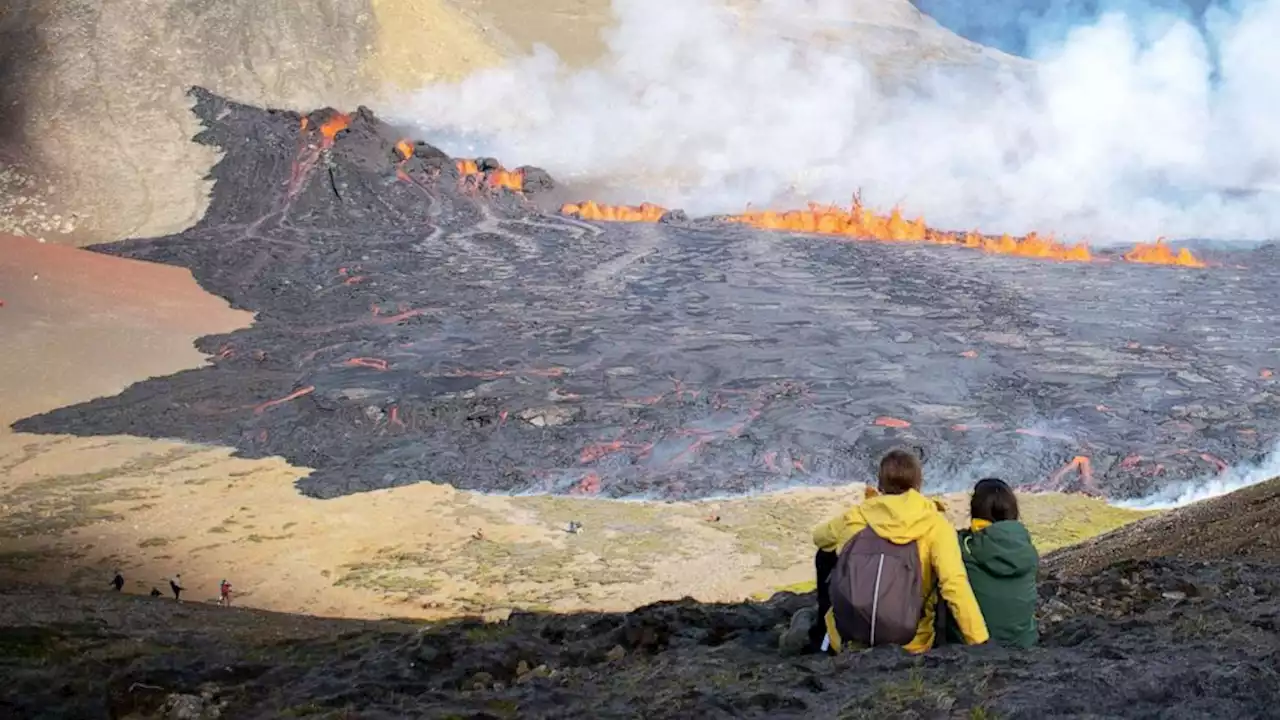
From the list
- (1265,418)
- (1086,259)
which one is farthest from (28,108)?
(1265,418)

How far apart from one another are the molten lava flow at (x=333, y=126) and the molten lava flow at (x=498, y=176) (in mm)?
4503

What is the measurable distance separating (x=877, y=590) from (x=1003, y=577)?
0.65 metres

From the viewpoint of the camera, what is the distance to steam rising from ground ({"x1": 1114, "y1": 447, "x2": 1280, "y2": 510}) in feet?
43.7

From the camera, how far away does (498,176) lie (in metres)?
37.4

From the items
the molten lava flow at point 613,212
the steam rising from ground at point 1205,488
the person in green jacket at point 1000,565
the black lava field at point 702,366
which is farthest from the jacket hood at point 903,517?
the molten lava flow at point 613,212

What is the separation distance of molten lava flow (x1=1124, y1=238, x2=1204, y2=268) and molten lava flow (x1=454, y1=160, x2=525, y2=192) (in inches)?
800

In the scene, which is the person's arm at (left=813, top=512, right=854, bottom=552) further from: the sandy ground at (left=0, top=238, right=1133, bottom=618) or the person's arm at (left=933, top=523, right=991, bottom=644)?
the sandy ground at (left=0, top=238, right=1133, bottom=618)

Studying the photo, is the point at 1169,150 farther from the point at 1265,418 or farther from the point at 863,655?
the point at 863,655

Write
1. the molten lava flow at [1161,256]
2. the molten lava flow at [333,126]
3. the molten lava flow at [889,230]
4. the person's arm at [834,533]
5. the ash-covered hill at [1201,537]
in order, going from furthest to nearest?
the molten lava flow at [333,126] < the molten lava flow at [889,230] < the molten lava flow at [1161,256] < the ash-covered hill at [1201,537] < the person's arm at [834,533]

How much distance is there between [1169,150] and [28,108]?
44987 millimetres

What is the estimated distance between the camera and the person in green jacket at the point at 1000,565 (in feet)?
14.6

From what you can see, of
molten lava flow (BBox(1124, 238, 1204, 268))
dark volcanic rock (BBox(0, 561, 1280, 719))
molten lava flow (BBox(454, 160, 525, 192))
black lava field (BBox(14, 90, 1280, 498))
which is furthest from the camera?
molten lava flow (BBox(454, 160, 525, 192))

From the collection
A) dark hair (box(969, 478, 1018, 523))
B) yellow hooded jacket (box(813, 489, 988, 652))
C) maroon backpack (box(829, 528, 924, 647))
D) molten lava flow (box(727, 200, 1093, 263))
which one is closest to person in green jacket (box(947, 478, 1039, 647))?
dark hair (box(969, 478, 1018, 523))

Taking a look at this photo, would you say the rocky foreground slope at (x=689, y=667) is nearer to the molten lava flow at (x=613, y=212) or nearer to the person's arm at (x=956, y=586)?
the person's arm at (x=956, y=586)
